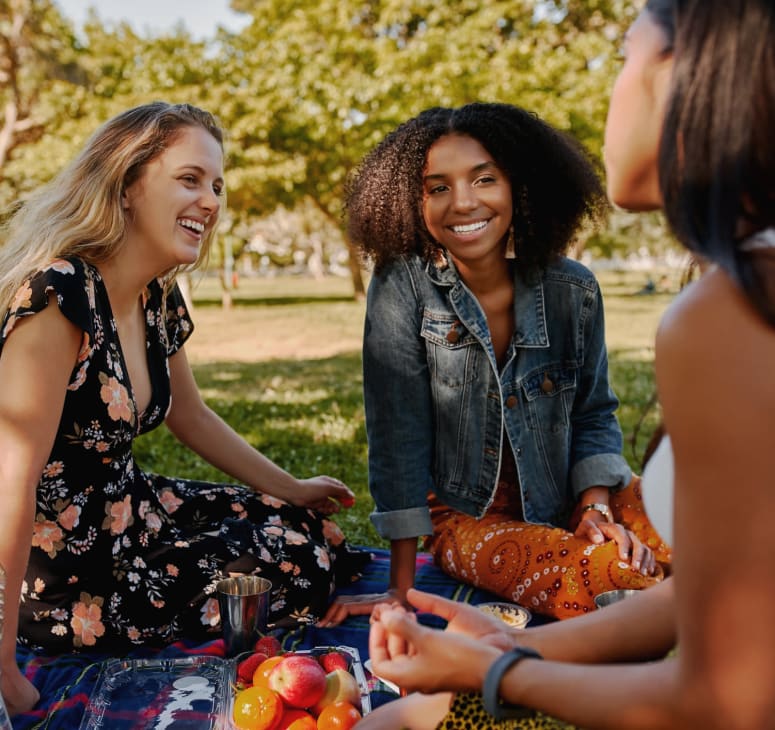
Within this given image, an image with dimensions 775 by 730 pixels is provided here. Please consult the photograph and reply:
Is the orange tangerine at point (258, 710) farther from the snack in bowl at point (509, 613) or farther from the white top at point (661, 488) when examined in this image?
the white top at point (661, 488)

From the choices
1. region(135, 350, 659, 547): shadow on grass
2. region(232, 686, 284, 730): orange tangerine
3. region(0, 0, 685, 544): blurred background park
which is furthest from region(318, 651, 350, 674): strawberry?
region(0, 0, 685, 544): blurred background park

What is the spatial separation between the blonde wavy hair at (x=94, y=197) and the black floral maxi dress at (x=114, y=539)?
0.13 m

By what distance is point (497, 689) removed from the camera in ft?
5.19

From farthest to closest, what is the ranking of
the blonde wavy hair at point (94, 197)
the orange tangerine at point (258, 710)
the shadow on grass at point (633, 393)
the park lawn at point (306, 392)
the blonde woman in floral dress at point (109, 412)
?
the shadow on grass at point (633, 393), the park lawn at point (306, 392), the blonde wavy hair at point (94, 197), the blonde woman in floral dress at point (109, 412), the orange tangerine at point (258, 710)

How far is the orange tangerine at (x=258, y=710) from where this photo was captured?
2395mm

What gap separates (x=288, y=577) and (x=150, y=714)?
0.85 m

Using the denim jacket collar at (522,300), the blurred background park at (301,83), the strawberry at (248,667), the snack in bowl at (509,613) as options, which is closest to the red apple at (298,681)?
the strawberry at (248,667)

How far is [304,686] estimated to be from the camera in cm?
246

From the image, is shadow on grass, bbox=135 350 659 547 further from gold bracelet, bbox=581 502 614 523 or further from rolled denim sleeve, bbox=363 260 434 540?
rolled denim sleeve, bbox=363 260 434 540

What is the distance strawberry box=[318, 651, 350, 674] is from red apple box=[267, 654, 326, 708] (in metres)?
0.18

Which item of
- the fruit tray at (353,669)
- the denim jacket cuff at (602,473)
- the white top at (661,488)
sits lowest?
the fruit tray at (353,669)

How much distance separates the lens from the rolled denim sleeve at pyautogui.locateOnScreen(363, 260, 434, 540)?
3.43 metres

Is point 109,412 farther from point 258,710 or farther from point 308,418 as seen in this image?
point 308,418

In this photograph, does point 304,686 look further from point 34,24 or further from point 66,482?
point 34,24
